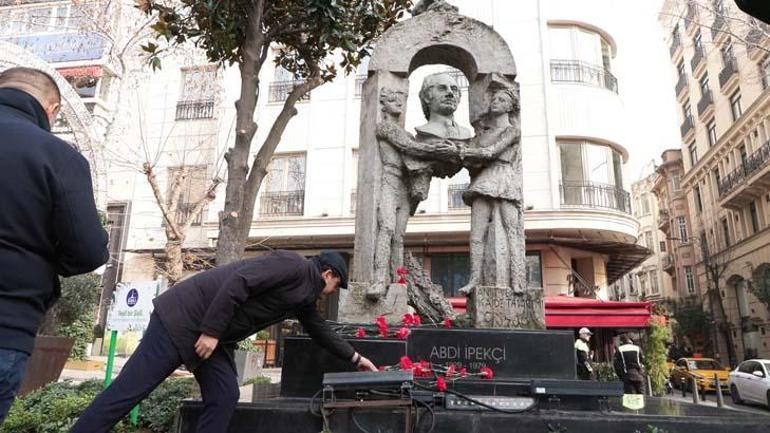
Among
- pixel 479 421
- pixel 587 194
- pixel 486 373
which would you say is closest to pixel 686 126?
pixel 587 194

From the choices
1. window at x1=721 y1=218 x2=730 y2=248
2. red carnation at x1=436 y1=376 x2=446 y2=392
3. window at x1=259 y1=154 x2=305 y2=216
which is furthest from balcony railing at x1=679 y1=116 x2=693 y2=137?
red carnation at x1=436 y1=376 x2=446 y2=392

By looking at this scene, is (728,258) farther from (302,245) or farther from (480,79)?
(480,79)

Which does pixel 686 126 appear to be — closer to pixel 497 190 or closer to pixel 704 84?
pixel 704 84

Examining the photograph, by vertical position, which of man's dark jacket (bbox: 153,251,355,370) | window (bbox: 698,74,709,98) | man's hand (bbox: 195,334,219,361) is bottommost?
man's hand (bbox: 195,334,219,361)

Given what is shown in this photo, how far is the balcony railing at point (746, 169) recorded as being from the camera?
24.5m

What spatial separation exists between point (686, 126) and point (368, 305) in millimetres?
38643

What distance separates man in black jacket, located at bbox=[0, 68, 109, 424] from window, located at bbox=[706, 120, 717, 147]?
36.2 meters

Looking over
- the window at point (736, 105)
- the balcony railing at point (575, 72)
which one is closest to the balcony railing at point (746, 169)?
the window at point (736, 105)

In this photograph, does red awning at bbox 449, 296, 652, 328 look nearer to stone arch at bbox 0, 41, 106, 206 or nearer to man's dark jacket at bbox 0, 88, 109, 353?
man's dark jacket at bbox 0, 88, 109, 353

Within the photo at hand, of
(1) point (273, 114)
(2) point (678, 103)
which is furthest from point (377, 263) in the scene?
(2) point (678, 103)

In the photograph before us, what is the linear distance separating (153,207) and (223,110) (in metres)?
4.52

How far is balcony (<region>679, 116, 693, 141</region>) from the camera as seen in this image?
3575 cm

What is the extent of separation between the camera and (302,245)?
18484 mm

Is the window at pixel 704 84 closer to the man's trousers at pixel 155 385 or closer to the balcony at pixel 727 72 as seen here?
the balcony at pixel 727 72
